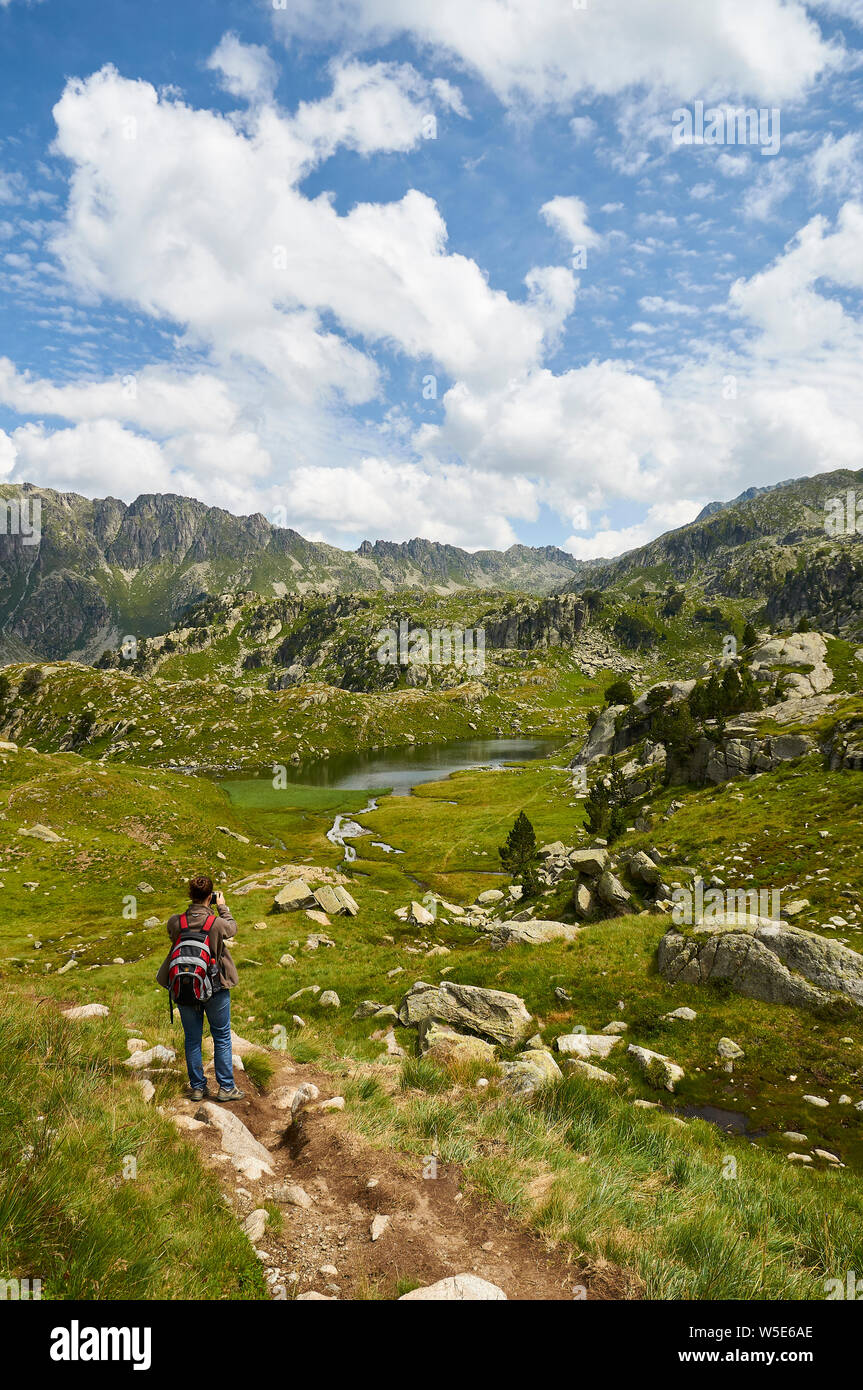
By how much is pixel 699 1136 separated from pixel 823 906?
1640 centimetres

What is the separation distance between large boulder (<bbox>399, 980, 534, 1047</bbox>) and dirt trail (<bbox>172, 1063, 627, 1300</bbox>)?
833 cm

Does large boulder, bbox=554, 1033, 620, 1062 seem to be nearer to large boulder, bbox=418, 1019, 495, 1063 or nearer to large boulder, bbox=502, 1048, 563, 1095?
large boulder, bbox=502, 1048, 563, 1095

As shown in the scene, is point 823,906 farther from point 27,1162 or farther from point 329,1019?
point 27,1162

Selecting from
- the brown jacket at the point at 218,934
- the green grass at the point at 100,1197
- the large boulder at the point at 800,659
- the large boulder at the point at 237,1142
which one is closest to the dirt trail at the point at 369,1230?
the large boulder at the point at 237,1142

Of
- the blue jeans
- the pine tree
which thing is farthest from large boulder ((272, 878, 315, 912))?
the blue jeans

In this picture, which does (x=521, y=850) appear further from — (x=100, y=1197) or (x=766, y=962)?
(x=100, y=1197)

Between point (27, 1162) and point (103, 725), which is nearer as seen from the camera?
point (27, 1162)

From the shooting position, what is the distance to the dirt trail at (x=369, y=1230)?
5984 millimetres

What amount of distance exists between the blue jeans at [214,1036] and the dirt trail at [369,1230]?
0.74 m

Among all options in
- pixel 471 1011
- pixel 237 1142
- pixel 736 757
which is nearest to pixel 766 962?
pixel 471 1011

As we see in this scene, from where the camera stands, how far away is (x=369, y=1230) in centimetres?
699

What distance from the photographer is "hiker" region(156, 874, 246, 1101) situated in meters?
10.0
